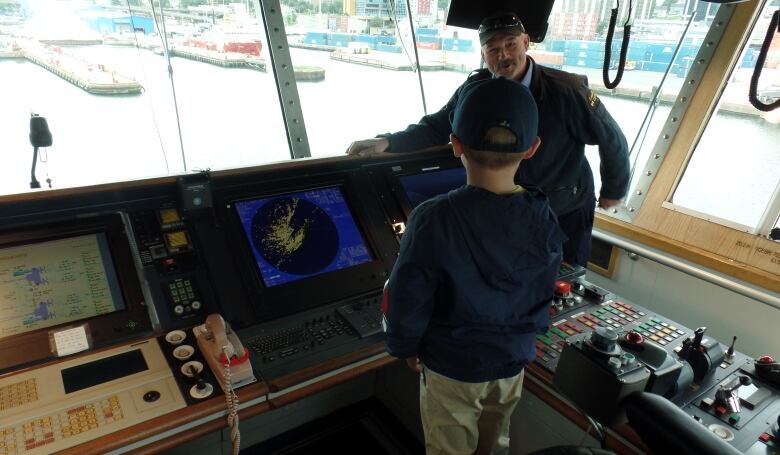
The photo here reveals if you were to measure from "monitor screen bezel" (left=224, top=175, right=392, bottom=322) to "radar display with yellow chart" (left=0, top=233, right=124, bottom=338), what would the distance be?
370 millimetres

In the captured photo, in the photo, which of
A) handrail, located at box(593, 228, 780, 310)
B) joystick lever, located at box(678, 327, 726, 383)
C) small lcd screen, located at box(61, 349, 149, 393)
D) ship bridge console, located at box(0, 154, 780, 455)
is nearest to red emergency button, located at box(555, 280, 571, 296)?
ship bridge console, located at box(0, 154, 780, 455)

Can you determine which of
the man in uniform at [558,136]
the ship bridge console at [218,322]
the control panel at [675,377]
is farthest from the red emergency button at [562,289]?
the man in uniform at [558,136]

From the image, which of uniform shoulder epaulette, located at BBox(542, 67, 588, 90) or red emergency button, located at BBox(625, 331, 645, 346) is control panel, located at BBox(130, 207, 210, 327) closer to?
red emergency button, located at BBox(625, 331, 645, 346)

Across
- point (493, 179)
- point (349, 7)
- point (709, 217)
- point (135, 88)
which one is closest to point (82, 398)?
point (493, 179)

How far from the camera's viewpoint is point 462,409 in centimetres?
134

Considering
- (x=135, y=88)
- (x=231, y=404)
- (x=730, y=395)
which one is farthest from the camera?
(x=135, y=88)

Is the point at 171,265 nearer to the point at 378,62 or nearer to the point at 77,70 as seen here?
the point at 77,70

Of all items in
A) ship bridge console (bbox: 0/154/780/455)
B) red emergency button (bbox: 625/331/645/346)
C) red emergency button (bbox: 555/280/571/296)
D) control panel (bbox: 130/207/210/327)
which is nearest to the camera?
ship bridge console (bbox: 0/154/780/455)

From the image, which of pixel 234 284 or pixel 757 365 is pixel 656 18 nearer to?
pixel 757 365

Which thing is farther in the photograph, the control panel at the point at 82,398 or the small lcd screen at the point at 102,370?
the small lcd screen at the point at 102,370

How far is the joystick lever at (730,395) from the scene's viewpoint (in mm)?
1282

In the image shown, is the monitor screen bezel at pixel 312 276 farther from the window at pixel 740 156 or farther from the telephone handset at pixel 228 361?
the window at pixel 740 156

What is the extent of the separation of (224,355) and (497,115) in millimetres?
874

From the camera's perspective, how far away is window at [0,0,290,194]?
193 cm
